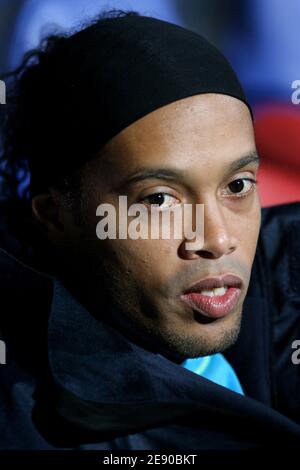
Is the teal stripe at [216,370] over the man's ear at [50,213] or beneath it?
beneath

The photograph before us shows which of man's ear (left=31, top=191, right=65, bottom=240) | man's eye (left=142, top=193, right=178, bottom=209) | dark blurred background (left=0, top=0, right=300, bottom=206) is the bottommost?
man's eye (left=142, top=193, right=178, bottom=209)

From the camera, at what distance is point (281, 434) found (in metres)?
1.15

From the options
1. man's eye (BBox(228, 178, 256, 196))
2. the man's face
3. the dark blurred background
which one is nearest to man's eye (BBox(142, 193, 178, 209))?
the man's face

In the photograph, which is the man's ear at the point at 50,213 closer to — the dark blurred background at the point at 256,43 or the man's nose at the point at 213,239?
the man's nose at the point at 213,239

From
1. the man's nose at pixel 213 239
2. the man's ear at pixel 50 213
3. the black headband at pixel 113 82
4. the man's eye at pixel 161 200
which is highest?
the black headband at pixel 113 82

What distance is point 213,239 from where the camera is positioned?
3.71 feet

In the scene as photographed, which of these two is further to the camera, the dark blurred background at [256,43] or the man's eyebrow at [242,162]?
the dark blurred background at [256,43]

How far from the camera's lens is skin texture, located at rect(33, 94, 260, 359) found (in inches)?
44.7

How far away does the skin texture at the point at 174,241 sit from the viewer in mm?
1135

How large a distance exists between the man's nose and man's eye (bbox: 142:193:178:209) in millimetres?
55

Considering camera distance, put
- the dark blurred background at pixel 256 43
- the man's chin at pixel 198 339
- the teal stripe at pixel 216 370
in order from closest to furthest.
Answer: the man's chin at pixel 198 339
the teal stripe at pixel 216 370
the dark blurred background at pixel 256 43

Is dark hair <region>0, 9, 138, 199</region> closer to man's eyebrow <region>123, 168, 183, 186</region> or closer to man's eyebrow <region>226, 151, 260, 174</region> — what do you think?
man's eyebrow <region>123, 168, 183, 186</region>

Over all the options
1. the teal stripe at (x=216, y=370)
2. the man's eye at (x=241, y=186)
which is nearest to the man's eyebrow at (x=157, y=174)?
the man's eye at (x=241, y=186)
